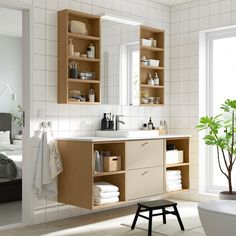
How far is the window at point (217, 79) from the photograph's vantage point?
5.66 m

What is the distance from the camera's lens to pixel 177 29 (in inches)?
238

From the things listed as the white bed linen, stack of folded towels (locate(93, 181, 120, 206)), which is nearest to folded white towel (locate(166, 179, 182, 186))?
stack of folded towels (locate(93, 181, 120, 206))

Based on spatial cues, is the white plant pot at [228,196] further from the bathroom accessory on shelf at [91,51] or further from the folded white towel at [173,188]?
the bathroom accessory on shelf at [91,51]

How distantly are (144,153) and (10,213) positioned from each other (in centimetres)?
173

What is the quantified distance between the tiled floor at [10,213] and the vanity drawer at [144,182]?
4.18 feet

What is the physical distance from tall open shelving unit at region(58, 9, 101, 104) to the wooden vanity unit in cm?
59

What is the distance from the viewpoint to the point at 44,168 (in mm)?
4512

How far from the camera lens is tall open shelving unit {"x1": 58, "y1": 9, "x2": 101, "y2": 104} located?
15.2ft

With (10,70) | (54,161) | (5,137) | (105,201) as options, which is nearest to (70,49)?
(54,161)

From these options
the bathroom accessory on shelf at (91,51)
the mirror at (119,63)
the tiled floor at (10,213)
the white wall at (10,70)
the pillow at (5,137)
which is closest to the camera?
the tiled floor at (10,213)

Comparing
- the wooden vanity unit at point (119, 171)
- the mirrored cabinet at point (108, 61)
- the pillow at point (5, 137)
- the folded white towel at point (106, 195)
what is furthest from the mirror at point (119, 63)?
the pillow at point (5, 137)

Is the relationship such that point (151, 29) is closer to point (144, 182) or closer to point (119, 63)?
point (119, 63)

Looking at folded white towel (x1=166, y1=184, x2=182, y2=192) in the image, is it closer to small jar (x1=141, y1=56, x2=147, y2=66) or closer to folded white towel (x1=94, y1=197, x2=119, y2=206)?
folded white towel (x1=94, y1=197, x2=119, y2=206)

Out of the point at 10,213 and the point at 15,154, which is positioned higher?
the point at 15,154
